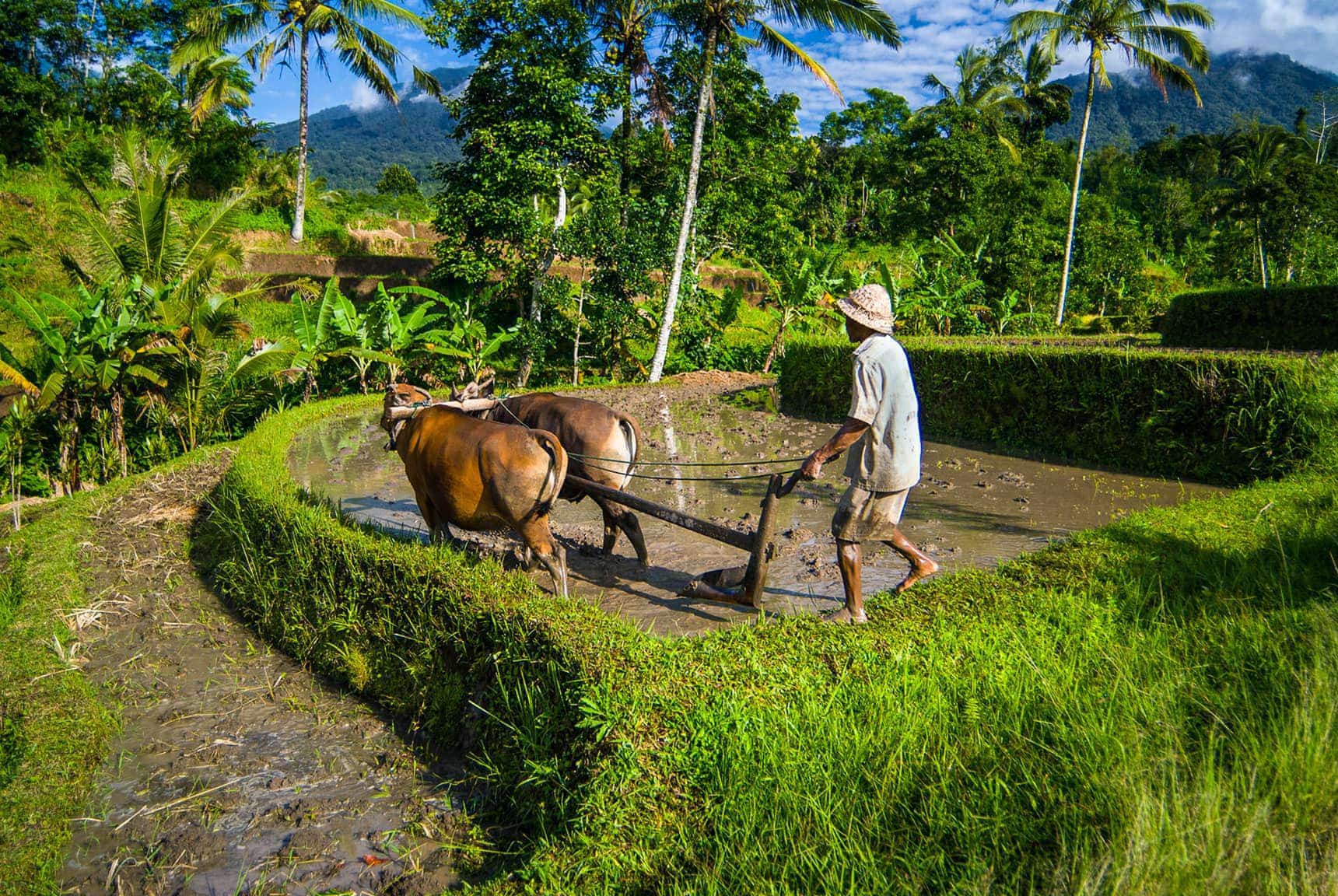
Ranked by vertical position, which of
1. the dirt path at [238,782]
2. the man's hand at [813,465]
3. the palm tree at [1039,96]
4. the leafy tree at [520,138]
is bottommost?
the dirt path at [238,782]

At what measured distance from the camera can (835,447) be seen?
4.35 m

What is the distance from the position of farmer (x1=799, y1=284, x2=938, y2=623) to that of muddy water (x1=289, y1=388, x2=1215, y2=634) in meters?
0.62

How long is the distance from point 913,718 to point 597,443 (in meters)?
3.35

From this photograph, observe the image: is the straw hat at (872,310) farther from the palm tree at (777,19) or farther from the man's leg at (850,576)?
the palm tree at (777,19)

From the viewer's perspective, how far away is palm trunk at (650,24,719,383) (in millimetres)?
14094

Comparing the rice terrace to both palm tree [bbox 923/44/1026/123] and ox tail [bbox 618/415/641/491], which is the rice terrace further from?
palm tree [bbox 923/44/1026/123]

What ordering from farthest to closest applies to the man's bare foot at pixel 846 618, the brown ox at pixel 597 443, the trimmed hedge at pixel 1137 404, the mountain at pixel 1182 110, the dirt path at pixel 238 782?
the mountain at pixel 1182 110 < the trimmed hedge at pixel 1137 404 < the brown ox at pixel 597 443 < the man's bare foot at pixel 846 618 < the dirt path at pixel 238 782

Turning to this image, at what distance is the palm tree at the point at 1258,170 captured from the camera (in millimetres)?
27391

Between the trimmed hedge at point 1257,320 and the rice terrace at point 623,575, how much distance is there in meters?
0.07

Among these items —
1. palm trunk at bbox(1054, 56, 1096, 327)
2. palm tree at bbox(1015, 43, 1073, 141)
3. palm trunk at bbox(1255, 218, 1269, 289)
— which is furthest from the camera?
palm tree at bbox(1015, 43, 1073, 141)

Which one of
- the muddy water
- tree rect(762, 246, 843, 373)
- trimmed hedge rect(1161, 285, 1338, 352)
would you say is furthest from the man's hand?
tree rect(762, 246, 843, 373)

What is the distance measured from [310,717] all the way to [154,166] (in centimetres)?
970

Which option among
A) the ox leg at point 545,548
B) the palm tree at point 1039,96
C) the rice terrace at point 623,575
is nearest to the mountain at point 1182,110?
the palm tree at point 1039,96

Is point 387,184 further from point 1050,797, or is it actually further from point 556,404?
point 1050,797
